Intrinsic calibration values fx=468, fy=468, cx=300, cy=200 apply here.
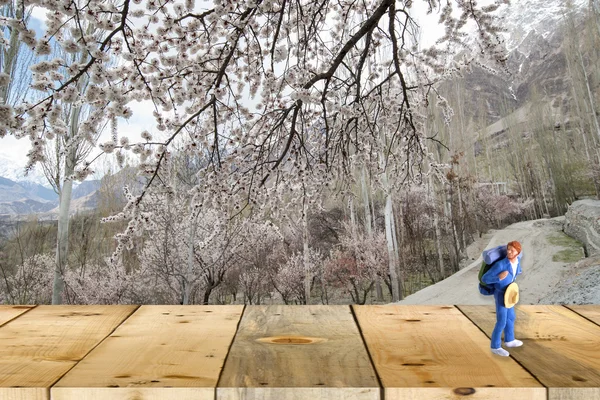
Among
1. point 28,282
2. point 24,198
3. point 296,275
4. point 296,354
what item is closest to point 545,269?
point 296,275

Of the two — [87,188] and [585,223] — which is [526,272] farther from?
[87,188]

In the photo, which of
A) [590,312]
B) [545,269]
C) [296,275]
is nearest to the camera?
[590,312]

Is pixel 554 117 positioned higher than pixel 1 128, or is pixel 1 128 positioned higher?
pixel 554 117

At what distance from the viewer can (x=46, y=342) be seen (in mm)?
941

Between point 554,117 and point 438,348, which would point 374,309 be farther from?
point 554,117

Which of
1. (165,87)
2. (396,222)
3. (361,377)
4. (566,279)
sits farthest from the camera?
(396,222)

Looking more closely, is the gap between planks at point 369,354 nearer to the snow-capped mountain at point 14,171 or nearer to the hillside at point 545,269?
the hillside at point 545,269

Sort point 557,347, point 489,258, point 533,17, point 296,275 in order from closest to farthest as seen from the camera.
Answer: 1. point 489,258
2. point 557,347
3. point 533,17
4. point 296,275

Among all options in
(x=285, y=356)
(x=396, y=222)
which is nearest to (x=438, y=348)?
(x=285, y=356)

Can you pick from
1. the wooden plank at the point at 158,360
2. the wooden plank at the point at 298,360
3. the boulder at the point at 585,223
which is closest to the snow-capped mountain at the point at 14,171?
the wooden plank at the point at 158,360

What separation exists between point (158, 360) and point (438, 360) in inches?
18.8

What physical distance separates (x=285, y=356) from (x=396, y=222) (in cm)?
267

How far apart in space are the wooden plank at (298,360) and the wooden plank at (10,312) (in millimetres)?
569

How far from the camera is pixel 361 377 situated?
2.35 feet
